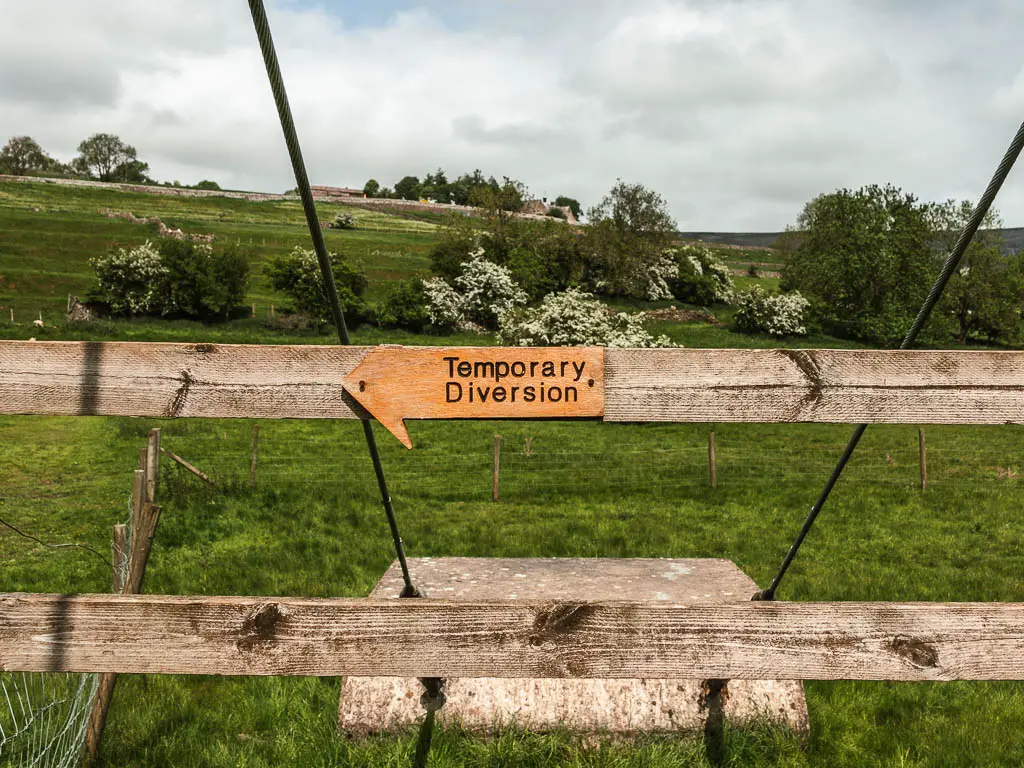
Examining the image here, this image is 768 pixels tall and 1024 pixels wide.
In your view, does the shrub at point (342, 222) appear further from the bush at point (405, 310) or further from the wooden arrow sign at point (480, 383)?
the wooden arrow sign at point (480, 383)

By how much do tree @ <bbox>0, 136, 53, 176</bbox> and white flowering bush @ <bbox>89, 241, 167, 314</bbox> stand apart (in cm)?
7856

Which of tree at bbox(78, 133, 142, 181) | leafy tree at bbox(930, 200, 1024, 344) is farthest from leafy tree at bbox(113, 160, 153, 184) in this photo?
leafy tree at bbox(930, 200, 1024, 344)

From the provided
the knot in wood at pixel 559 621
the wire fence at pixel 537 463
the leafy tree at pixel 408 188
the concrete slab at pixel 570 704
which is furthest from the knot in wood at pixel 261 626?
the leafy tree at pixel 408 188

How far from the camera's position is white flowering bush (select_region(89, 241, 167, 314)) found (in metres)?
43.0

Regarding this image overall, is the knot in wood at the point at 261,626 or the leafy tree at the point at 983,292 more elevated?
the leafy tree at the point at 983,292

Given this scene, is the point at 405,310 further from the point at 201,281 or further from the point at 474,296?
the point at 201,281

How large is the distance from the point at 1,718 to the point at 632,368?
4.69 meters

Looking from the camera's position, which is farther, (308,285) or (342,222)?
(342,222)

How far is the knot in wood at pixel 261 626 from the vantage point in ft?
8.19

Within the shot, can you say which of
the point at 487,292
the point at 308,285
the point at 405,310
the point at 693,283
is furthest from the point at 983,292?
the point at 308,285

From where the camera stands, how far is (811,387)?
2564mm

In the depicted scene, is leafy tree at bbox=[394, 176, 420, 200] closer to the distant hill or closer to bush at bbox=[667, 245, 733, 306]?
the distant hill

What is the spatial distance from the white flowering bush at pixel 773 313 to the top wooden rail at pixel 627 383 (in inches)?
1864

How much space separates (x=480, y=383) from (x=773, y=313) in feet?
159
